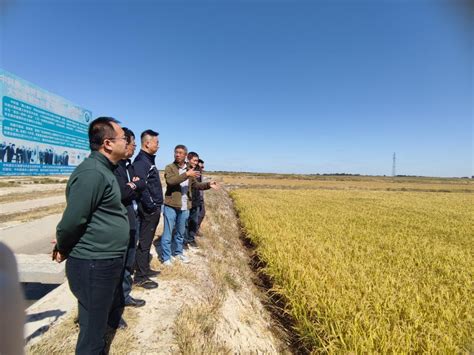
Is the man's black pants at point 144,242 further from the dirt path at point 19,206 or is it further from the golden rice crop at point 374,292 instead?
the dirt path at point 19,206

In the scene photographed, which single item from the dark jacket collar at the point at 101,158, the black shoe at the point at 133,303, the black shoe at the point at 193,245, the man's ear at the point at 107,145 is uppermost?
the man's ear at the point at 107,145

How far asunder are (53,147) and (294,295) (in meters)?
4.63

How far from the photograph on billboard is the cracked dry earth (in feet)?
7.54

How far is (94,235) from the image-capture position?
1.82 metres

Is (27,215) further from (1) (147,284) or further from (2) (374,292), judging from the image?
(2) (374,292)

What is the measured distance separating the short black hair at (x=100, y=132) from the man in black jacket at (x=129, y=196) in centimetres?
97

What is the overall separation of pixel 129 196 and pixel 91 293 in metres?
1.26

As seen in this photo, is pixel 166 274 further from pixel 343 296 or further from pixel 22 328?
pixel 22 328

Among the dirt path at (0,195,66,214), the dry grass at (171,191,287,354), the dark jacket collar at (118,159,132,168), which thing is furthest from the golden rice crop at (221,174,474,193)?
the dark jacket collar at (118,159,132,168)

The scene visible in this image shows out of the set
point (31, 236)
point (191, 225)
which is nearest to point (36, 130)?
point (191, 225)

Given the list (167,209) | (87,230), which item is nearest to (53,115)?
(167,209)

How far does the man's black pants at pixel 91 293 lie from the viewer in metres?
1.80

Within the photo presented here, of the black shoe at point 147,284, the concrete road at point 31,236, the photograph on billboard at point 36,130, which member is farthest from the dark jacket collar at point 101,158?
the concrete road at point 31,236

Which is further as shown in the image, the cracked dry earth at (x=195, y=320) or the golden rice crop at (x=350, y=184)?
the golden rice crop at (x=350, y=184)
